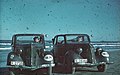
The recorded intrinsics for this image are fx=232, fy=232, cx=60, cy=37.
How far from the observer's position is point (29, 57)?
2.25 meters

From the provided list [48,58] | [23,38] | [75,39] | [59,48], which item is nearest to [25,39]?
[23,38]

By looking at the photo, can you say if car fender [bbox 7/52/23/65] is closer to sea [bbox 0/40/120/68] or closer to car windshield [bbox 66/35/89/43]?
sea [bbox 0/40/120/68]

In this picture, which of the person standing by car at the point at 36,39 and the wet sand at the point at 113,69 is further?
the person standing by car at the point at 36,39

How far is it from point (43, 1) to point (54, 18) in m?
0.21

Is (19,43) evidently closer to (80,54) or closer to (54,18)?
(54,18)

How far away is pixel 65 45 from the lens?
2539 millimetres

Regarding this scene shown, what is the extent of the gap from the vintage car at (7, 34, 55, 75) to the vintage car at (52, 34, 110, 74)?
0.14 m

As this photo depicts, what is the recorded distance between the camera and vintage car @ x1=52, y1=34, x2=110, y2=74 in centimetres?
230

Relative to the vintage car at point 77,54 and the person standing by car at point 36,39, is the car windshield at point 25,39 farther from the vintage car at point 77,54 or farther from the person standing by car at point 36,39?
the vintage car at point 77,54

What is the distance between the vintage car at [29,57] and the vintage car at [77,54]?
140 mm

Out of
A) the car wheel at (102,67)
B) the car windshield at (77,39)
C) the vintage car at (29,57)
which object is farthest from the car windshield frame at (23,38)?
the car wheel at (102,67)

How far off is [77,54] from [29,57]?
0.48 meters

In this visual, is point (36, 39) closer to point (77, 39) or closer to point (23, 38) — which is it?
point (23, 38)

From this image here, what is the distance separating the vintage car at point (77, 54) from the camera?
2.30m
